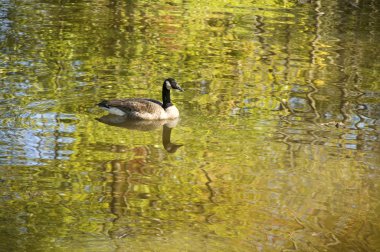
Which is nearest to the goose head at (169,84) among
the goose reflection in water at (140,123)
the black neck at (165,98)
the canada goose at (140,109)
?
the black neck at (165,98)

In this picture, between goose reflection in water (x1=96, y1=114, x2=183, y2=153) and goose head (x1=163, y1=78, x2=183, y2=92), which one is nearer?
goose reflection in water (x1=96, y1=114, x2=183, y2=153)

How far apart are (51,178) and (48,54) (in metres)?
7.37

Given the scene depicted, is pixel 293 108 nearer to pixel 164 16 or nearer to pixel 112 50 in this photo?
pixel 112 50

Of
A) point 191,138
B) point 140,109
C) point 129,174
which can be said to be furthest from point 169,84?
point 129,174

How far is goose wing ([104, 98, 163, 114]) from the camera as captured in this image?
14.3 metres

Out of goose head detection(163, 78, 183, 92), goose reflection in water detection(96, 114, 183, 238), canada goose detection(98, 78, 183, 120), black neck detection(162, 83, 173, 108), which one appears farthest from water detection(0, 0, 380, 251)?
goose head detection(163, 78, 183, 92)

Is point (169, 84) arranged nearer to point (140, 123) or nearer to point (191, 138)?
point (140, 123)

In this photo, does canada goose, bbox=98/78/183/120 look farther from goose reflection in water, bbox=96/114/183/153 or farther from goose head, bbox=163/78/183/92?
goose head, bbox=163/78/183/92

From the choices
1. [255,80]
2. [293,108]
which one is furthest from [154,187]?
[255,80]

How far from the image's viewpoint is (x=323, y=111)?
15195 millimetres

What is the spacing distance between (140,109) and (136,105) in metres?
0.10

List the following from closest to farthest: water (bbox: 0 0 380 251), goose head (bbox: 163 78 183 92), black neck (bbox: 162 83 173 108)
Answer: water (bbox: 0 0 380 251) → black neck (bbox: 162 83 173 108) → goose head (bbox: 163 78 183 92)

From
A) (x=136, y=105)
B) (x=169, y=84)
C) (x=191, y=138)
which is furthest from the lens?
(x=169, y=84)

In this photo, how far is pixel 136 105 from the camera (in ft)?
47.1
